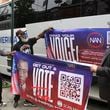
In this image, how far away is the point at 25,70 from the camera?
24.1 ft

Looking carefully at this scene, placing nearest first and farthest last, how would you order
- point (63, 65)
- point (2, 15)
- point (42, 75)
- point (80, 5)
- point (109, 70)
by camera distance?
point (109, 70) → point (63, 65) → point (42, 75) → point (80, 5) → point (2, 15)

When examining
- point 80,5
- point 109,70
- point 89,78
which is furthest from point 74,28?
point 109,70

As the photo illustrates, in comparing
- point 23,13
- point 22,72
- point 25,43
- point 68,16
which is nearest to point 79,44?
point 68,16

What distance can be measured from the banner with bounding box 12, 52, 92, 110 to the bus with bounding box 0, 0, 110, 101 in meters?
0.94

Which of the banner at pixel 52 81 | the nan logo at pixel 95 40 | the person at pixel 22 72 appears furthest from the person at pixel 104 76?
the person at pixel 22 72

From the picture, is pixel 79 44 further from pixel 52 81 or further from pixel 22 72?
pixel 52 81

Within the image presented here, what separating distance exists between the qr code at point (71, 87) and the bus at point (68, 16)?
104 cm

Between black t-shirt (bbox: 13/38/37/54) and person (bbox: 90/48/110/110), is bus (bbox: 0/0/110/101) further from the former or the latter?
person (bbox: 90/48/110/110)

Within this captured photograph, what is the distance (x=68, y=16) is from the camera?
8.38 metres

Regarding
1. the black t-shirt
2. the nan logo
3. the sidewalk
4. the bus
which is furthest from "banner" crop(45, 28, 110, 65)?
the sidewalk

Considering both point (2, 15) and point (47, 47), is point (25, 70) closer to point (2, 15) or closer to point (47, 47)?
point (47, 47)

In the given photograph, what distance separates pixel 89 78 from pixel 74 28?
108 inches

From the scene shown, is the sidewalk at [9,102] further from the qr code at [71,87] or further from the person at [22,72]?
the qr code at [71,87]

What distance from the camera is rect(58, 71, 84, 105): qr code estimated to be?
18.2 feet
